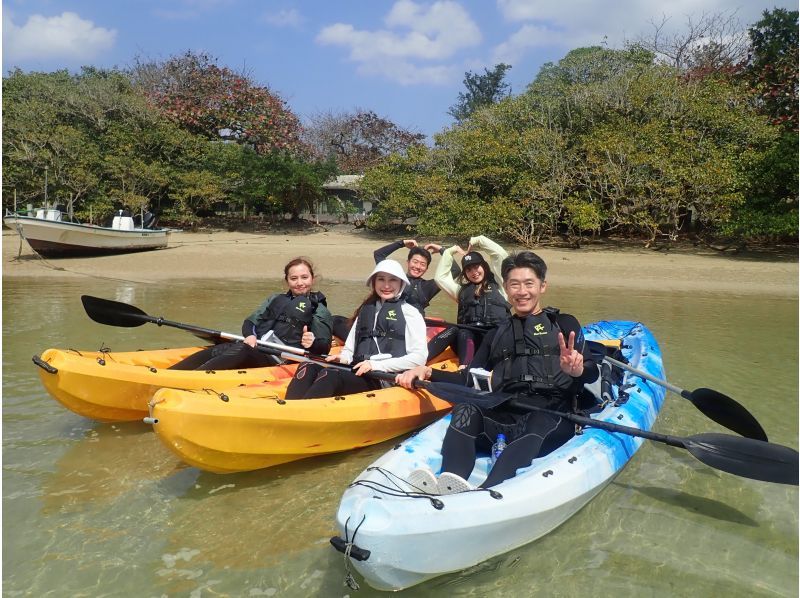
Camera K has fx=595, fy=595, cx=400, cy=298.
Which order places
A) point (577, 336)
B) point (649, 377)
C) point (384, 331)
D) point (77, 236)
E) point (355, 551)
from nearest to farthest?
point (355, 551), point (577, 336), point (384, 331), point (649, 377), point (77, 236)

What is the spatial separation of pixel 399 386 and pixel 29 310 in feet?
23.6

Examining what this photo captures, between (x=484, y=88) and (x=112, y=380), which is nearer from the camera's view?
(x=112, y=380)

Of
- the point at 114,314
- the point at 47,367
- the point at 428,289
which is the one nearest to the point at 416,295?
→ the point at 428,289

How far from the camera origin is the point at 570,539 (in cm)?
291

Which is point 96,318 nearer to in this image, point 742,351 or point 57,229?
point 742,351

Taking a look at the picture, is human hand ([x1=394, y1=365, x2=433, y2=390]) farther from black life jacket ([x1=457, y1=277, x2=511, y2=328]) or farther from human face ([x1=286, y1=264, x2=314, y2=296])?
black life jacket ([x1=457, y1=277, x2=511, y2=328])

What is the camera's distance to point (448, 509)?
90.2 inches

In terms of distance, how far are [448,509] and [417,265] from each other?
341 cm

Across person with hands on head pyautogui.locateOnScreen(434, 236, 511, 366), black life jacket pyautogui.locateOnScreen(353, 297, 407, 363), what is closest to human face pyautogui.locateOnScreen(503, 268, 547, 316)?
black life jacket pyautogui.locateOnScreen(353, 297, 407, 363)

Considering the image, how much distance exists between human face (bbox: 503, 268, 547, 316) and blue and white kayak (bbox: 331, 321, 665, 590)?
75 centimetres

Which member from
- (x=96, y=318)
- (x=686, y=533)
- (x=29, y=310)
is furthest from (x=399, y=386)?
(x=29, y=310)

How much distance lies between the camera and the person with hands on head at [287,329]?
436cm

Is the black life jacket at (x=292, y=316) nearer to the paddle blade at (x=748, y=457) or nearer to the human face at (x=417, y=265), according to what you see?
the human face at (x=417, y=265)

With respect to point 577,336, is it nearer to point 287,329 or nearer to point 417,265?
point 287,329
